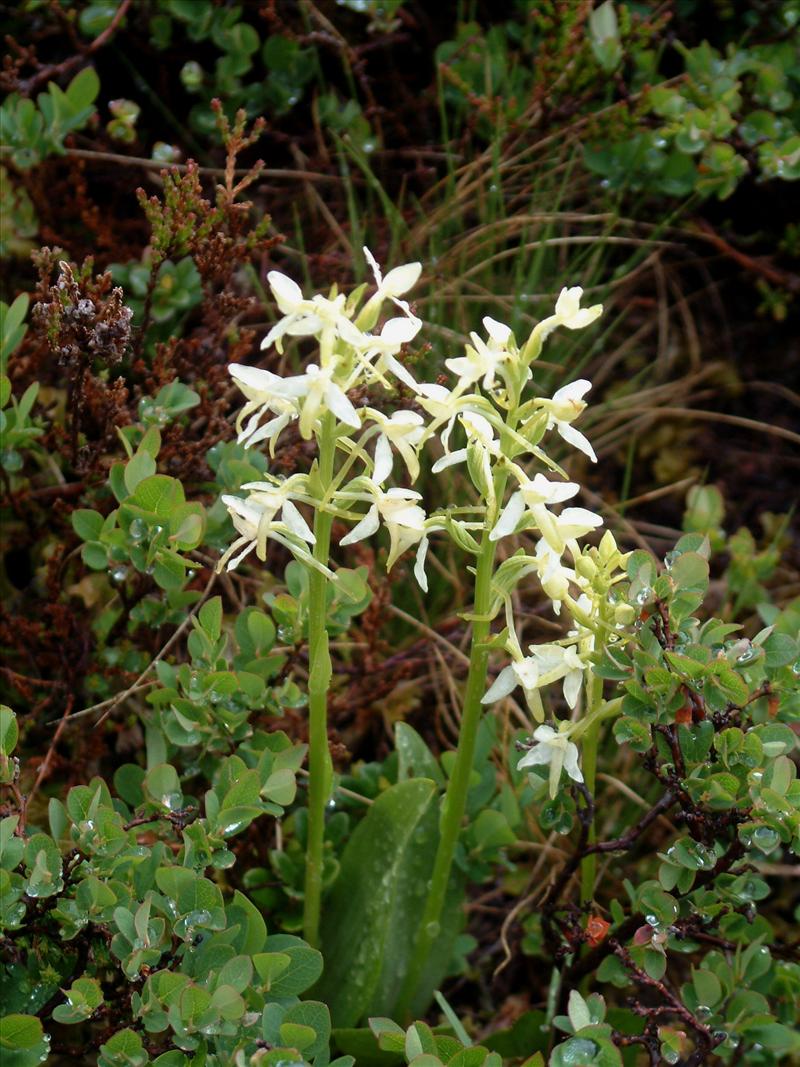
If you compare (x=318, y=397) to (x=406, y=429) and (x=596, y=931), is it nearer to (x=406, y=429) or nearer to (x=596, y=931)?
(x=406, y=429)

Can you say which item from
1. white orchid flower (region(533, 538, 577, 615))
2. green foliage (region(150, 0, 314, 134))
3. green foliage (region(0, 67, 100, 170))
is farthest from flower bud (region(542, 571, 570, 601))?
green foliage (region(150, 0, 314, 134))

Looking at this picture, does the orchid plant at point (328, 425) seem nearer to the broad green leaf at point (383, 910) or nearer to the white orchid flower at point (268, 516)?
the white orchid flower at point (268, 516)

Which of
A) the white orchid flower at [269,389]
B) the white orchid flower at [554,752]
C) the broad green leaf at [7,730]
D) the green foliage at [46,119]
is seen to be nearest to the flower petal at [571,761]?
the white orchid flower at [554,752]

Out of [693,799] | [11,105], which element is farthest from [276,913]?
[11,105]

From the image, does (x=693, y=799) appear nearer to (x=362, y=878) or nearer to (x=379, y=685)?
(x=362, y=878)

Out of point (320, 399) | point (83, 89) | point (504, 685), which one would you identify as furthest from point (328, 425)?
point (83, 89)

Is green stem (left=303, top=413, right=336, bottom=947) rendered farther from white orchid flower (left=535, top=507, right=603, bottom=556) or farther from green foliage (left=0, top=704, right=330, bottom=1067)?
white orchid flower (left=535, top=507, right=603, bottom=556)
